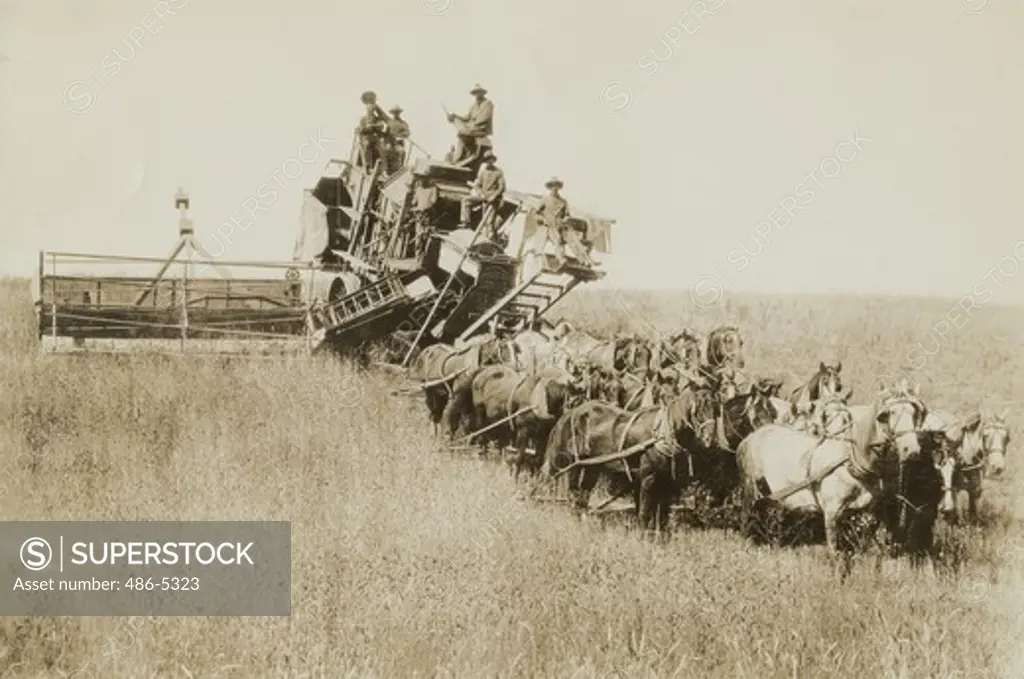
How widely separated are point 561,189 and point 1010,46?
3.60 m

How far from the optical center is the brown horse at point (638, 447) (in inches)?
281

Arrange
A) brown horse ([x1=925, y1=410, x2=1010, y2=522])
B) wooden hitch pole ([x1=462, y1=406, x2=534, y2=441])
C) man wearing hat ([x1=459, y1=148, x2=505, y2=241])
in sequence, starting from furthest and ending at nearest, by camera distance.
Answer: man wearing hat ([x1=459, y1=148, x2=505, y2=241]) → wooden hitch pole ([x1=462, y1=406, x2=534, y2=441]) → brown horse ([x1=925, y1=410, x2=1010, y2=522])

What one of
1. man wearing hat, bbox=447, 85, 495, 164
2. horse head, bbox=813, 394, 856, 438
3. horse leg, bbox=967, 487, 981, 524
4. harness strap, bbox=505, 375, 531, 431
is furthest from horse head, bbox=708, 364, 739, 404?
man wearing hat, bbox=447, 85, 495, 164

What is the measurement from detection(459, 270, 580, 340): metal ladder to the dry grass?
7.57 ft

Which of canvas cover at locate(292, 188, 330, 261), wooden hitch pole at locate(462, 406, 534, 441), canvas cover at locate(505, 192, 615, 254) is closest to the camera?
wooden hitch pole at locate(462, 406, 534, 441)

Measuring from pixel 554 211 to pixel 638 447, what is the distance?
274 centimetres

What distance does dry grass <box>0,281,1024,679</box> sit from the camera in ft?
19.6

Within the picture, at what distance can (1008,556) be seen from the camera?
6.72m

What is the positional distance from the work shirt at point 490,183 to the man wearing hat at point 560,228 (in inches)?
32.4

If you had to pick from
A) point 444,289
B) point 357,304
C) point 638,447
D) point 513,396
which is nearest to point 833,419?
point 638,447

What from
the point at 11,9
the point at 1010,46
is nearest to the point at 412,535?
the point at 11,9

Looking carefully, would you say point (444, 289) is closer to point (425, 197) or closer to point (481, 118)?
point (425, 197)

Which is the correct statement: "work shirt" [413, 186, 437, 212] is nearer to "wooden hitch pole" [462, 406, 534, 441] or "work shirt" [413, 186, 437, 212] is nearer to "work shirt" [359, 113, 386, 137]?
"work shirt" [359, 113, 386, 137]

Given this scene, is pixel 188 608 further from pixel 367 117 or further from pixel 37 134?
pixel 367 117
